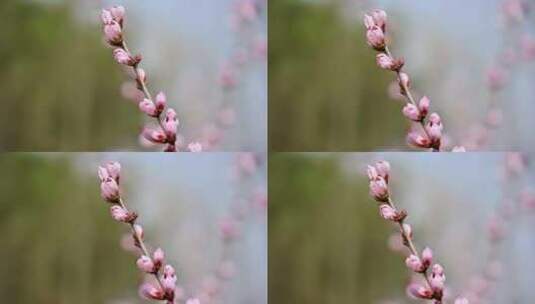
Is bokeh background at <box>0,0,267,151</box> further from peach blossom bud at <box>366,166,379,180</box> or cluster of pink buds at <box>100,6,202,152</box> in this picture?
peach blossom bud at <box>366,166,379,180</box>

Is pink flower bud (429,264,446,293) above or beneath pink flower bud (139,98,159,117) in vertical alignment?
beneath

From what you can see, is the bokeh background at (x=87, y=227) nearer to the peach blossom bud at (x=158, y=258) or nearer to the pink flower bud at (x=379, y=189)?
the peach blossom bud at (x=158, y=258)

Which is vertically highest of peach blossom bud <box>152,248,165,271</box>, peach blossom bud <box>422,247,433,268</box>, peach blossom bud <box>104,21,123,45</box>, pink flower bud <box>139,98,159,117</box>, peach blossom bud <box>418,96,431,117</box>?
peach blossom bud <box>418,96,431,117</box>

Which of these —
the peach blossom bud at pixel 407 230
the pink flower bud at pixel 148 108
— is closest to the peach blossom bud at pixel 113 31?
the pink flower bud at pixel 148 108

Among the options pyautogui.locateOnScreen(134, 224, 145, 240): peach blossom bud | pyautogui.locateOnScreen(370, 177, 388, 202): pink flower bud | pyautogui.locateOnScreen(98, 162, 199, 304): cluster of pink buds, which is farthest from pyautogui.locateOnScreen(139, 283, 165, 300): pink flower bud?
pyautogui.locateOnScreen(370, 177, 388, 202): pink flower bud

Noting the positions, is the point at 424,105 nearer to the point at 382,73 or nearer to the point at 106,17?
the point at 382,73

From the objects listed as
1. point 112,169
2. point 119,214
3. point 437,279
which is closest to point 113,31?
point 112,169
